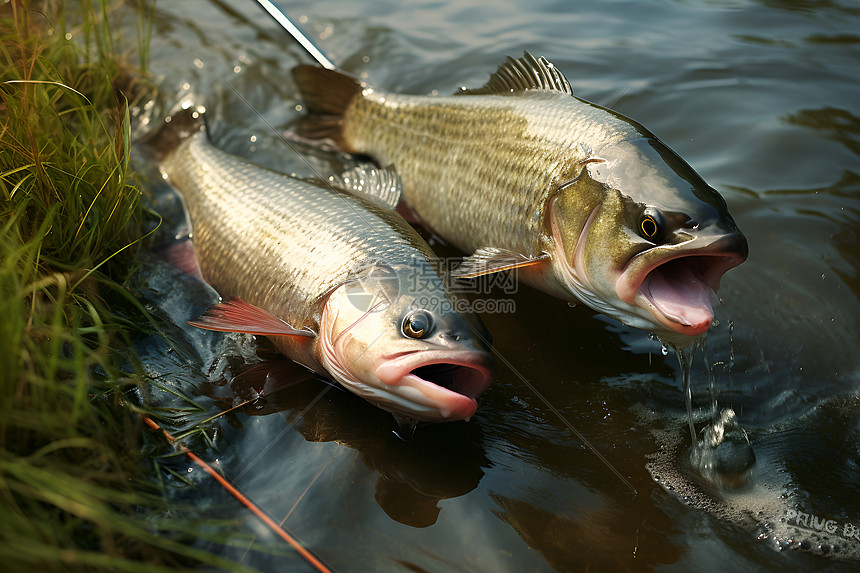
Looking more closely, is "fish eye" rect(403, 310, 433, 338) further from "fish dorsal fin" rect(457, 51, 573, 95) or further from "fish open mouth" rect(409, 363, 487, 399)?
"fish dorsal fin" rect(457, 51, 573, 95)

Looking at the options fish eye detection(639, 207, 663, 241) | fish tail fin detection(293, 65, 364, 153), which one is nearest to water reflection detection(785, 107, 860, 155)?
fish eye detection(639, 207, 663, 241)

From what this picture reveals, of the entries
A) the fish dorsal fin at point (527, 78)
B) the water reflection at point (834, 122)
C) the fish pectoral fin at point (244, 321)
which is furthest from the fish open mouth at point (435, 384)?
the water reflection at point (834, 122)

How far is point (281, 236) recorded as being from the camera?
149 inches

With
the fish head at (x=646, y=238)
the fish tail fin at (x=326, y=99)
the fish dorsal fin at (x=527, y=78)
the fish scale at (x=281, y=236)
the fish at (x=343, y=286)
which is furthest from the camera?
the fish tail fin at (x=326, y=99)

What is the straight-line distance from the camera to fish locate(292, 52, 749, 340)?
316cm

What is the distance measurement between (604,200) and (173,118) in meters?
3.70

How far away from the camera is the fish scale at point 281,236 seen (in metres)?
3.50

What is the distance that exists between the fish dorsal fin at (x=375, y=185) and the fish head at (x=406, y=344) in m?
1.08

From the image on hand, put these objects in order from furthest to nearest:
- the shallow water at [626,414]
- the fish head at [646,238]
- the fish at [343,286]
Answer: the fish head at [646,238], the fish at [343,286], the shallow water at [626,414]

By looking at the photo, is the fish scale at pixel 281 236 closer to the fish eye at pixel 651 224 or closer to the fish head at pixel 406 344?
the fish head at pixel 406 344

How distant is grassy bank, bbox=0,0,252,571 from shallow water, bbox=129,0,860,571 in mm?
271

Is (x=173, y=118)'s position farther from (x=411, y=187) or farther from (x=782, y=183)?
(x=782, y=183)

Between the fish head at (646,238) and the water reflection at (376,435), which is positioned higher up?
the fish head at (646,238)

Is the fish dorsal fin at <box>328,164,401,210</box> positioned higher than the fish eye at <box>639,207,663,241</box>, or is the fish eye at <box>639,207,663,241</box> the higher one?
the fish eye at <box>639,207,663,241</box>
